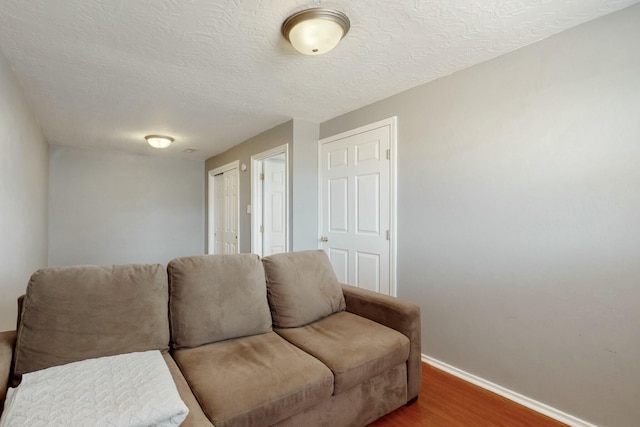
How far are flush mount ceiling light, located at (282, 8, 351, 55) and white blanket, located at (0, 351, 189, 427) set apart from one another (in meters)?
1.69

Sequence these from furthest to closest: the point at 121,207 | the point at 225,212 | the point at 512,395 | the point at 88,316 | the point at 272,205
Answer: the point at 225,212
the point at 121,207
the point at 272,205
the point at 512,395
the point at 88,316

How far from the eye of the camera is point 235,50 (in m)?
1.86

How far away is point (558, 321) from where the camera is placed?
1.68 m

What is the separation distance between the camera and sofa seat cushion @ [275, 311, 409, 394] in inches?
56.1

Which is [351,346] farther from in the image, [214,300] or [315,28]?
[315,28]

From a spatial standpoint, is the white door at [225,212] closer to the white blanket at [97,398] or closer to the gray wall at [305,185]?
the gray wall at [305,185]

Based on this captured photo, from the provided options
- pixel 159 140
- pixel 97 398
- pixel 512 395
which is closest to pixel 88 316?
pixel 97 398

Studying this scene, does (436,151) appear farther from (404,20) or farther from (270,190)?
(270,190)

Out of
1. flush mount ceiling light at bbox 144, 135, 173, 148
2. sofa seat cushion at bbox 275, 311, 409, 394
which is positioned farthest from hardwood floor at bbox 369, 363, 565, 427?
flush mount ceiling light at bbox 144, 135, 173, 148

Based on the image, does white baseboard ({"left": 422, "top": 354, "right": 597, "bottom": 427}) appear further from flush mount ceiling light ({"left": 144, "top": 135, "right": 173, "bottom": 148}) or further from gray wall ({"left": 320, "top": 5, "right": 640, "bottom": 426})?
flush mount ceiling light ({"left": 144, "top": 135, "right": 173, "bottom": 148})

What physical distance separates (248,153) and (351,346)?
3075 mm

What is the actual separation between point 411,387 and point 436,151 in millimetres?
1643

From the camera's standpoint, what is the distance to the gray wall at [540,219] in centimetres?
149

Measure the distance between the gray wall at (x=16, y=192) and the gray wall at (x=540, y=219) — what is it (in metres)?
2.90
